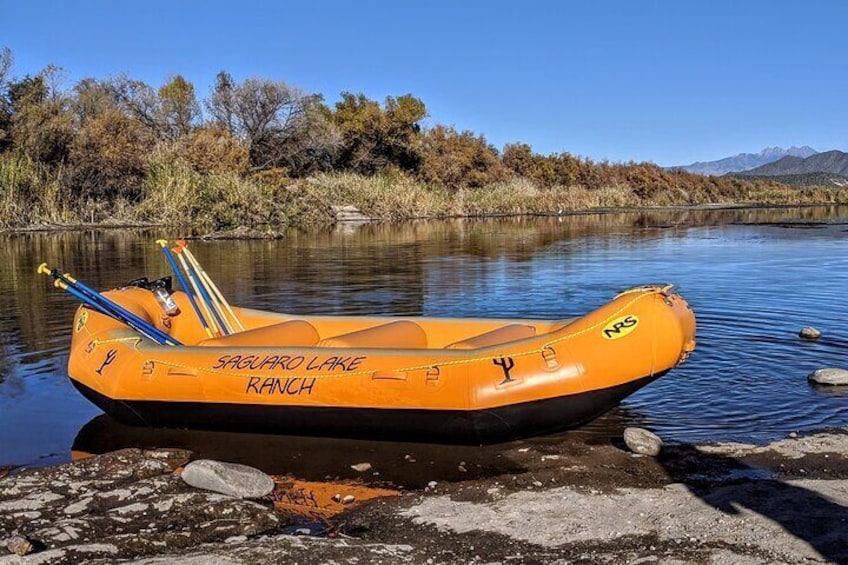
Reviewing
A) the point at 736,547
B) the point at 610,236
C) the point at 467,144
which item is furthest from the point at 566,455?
the point at 467,144

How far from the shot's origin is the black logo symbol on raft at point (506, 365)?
19.2ft

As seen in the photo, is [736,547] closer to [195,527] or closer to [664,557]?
[664,557]

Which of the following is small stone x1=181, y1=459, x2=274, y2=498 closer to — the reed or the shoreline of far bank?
the shoreline of far bank

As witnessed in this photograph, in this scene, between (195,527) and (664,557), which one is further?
(195,527)

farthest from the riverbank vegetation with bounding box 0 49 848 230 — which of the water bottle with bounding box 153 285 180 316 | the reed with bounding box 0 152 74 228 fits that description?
the water bottle with bounding box 153 285 180 316

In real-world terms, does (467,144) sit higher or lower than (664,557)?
higher

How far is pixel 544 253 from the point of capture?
20.8 meters

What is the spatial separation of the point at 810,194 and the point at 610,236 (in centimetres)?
4289

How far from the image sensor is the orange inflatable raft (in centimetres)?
588

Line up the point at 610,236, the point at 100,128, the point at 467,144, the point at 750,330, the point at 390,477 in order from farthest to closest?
the point at 467,144
the point at 100,128
the point at 610,236
the point at 750,330
the point at 390,477

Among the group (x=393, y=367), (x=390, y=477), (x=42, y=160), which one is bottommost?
(x=390, y=477)

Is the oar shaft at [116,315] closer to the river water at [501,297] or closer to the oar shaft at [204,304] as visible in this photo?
the oar shaft at [204,304]

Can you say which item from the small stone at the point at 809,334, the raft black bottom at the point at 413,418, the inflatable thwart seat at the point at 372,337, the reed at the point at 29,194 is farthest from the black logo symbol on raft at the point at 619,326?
the reed at the point at 29,194

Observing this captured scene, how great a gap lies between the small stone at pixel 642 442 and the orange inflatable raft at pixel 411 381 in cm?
36
